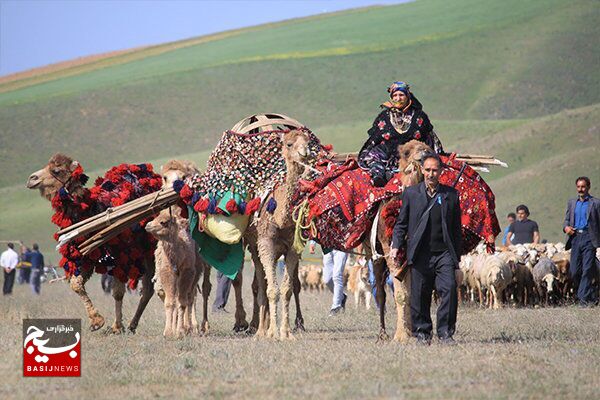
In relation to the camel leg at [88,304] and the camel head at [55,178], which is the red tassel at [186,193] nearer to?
the camel head at [55,178]

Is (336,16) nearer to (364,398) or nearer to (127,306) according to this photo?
(127,306)

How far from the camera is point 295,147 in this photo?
584 inches

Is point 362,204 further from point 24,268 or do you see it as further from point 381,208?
point 24,268

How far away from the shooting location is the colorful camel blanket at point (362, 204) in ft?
45.4

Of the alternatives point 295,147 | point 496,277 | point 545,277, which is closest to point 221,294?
point 496,277

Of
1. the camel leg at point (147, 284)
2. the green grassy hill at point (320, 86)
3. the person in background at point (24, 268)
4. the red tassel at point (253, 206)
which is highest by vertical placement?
the green grassy hill at point (320, 86)

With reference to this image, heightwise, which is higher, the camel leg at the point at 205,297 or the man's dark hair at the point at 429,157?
the man's dark hair at the point at 429,157

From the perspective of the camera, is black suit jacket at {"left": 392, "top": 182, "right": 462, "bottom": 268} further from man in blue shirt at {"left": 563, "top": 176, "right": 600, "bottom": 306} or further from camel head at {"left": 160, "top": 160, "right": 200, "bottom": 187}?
man in blue shirt at {"left": 563, "top": 176, "right": 600, "bottom": 306}

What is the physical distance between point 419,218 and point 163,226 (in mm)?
4191

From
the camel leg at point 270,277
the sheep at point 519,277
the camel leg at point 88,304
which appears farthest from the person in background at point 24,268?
the camel leg at point 270,277

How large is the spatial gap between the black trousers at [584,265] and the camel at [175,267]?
24.3ft

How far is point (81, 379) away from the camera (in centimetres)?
1077

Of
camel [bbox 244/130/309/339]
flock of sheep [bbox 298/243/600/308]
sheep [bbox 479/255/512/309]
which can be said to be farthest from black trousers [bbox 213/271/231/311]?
camel [bbox 244/130/309/339]

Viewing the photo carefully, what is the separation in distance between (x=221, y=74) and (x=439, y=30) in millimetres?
18501
